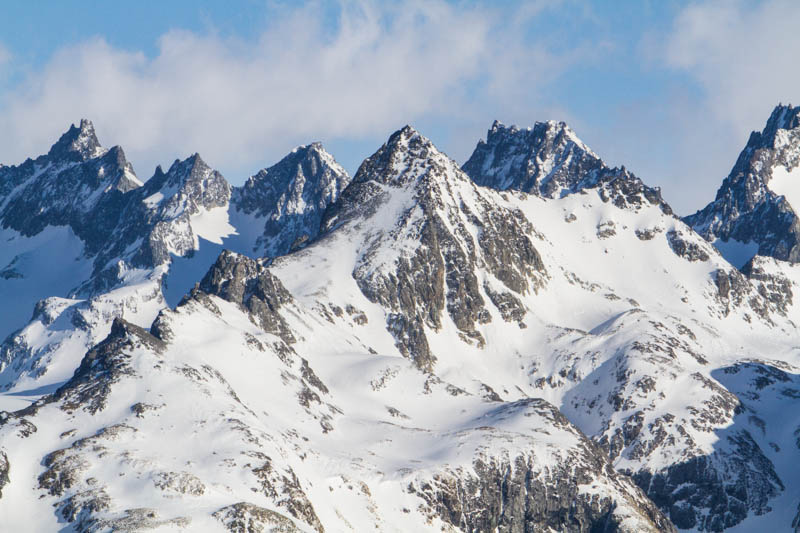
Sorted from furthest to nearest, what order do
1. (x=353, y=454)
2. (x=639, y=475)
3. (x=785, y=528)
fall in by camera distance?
(x=639, y=475)
(x=785, y=528)
(x=353, y=454)

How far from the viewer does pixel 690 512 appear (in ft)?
600

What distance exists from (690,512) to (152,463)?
350ft

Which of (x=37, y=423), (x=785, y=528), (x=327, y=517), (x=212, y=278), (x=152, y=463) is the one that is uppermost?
(x=212, y=278)

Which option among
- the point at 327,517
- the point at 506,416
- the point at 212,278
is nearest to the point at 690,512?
the point at 506,416

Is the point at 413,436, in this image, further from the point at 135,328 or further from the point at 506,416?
the point at 135,328

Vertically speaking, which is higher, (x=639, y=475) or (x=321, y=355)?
(x=321, y=355)

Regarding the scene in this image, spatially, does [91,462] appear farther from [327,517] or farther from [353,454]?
[353,454]

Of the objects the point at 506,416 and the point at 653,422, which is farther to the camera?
the point at 653,422

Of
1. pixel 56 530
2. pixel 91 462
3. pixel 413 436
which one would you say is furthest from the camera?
pixel 413 436

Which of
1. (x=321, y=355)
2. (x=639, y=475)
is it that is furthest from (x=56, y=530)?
(x=639, y=475)

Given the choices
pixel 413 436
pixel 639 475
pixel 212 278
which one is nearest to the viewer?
pixel 413 436

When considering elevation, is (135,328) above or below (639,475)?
above

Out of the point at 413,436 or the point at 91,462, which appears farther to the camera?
the point at 413,436

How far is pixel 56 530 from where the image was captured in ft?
352
